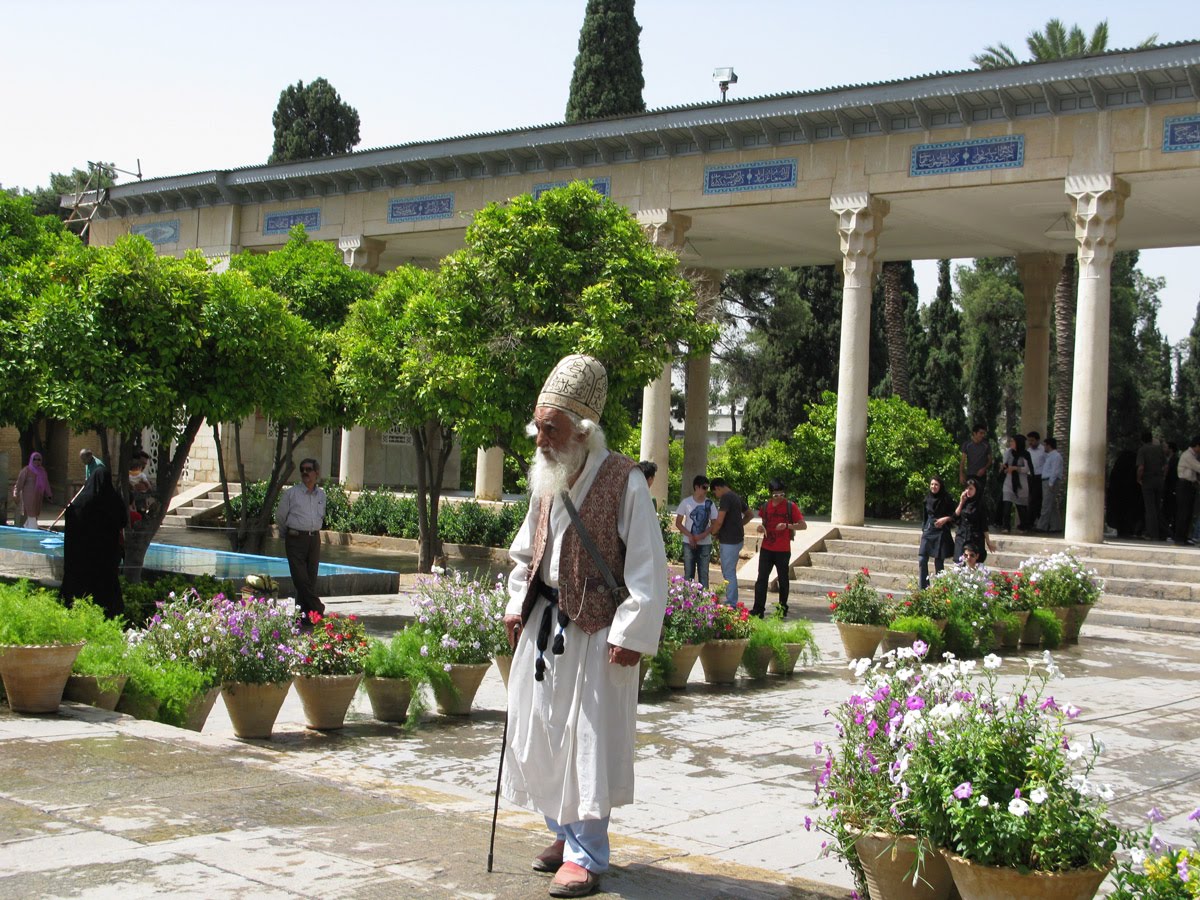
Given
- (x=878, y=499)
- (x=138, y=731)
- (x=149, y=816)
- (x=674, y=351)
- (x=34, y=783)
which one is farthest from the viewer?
(x=878, y=499)

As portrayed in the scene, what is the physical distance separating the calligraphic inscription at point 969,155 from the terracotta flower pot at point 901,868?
1643 cm

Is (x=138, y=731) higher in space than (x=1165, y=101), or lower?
lower

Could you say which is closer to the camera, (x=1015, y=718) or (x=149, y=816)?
(x=1015, y=718)

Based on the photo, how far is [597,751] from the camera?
4.66m

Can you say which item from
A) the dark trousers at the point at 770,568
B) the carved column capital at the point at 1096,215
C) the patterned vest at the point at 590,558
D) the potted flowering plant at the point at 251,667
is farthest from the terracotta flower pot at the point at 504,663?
the carved column capital at the point at 1096,215

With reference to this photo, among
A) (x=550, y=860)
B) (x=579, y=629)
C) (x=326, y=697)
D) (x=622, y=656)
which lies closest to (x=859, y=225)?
(x=326, y=697)

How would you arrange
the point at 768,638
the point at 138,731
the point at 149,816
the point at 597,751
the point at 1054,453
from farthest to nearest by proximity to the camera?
1. the point at 1054,453
2. the point at 768,638
3. the point at 138,731
4. the point at 149,816
5. the point at 597,751

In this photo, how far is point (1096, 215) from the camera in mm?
18328

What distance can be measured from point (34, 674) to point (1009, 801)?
17.0ft

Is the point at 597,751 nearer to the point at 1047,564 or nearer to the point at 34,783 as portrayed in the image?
the point at 34,783

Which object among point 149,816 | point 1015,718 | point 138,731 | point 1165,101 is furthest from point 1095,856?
point 1165,101

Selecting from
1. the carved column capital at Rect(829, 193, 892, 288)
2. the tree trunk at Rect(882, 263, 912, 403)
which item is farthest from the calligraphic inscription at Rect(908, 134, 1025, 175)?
the tree trunk at Rect(882, 263, 912, 403)

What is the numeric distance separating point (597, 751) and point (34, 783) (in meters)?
2.52

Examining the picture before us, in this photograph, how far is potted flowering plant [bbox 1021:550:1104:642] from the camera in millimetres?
13625
